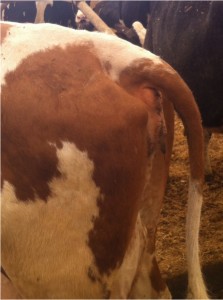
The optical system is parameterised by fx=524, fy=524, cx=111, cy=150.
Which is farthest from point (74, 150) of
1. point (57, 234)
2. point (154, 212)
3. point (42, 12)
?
point (42, 12)

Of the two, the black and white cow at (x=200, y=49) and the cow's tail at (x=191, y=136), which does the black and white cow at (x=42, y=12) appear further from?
the cow's tail at (x=191, y=136)

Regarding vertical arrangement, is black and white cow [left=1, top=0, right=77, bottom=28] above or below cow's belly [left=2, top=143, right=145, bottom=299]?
below

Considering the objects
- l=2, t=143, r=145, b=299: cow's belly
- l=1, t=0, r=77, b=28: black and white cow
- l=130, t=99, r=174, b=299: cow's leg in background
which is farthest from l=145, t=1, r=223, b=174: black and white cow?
l=1, t=0, r=77, b=28: black and white cow

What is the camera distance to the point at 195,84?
2.66m

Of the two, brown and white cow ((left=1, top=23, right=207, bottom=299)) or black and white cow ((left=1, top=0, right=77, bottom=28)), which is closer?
brown and white cow ((left=1, top=23, right=207, bottom=299))

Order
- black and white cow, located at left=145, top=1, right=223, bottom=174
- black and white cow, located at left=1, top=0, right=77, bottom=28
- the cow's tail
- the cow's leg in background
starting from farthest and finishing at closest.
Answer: black and white cow, located at left=1, top=0, right=77, bottom=28
black and white cow, located at left=145, top=1, right=223, bottom=174
the cow's leg in background
the cow's tail

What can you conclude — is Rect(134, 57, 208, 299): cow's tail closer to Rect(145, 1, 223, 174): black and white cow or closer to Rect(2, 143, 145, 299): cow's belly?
Rect(2, 143, 145, 299): cow's belly

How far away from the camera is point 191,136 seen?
1.53 m

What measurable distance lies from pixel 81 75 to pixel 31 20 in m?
4.06

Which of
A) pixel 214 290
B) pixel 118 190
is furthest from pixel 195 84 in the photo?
pixel 118 190

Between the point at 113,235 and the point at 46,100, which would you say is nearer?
the point at 46,100

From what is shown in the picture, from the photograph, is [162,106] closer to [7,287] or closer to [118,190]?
[118,190]

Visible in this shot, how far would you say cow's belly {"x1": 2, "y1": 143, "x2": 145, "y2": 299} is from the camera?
1.29 m

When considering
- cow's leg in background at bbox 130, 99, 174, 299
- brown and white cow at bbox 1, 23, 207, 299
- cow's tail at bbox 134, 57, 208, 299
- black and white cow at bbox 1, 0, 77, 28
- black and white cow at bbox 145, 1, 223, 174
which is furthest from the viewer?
black and white cow at bbox 1, 0, 77, 28
